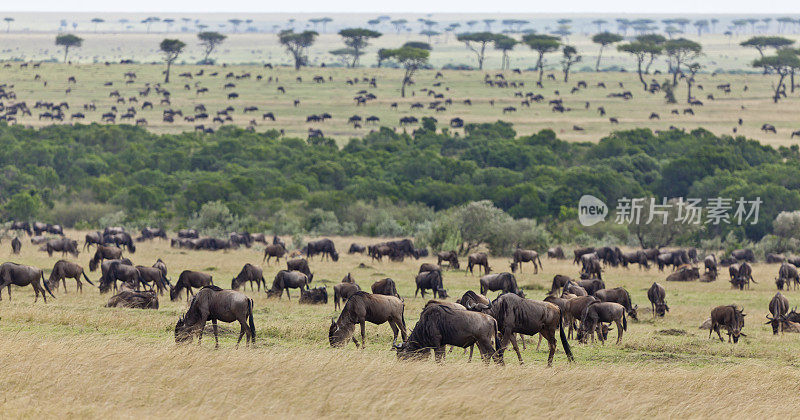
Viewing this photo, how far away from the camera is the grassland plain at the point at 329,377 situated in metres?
12.0

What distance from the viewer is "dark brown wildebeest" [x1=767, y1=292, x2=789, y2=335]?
990 inches

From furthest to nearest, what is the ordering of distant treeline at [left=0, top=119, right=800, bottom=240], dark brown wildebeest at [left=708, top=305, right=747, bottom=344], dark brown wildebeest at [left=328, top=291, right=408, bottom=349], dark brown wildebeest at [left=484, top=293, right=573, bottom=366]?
1. distant treeline at [left=0, top=119, right=800, bottom=240]
2. dark brown wildebeest at [left=708, top=305, right=747, bottom=344]
3. dark brown wildebeest at [left=328, top=291, right=408, bottom=349]
4. dark brown wildebeest at [left=484, top=293, right=573, bottom=366]

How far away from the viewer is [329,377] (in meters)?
13.1

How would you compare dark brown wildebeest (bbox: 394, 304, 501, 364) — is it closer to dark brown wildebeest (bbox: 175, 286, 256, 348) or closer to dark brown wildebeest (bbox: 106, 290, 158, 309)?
dark brown wildebeest (bbox: 175, 286, 256, 348)

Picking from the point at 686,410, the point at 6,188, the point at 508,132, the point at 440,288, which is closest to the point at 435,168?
the point at 508,132

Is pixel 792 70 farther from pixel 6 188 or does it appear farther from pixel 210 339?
pixel 210 339

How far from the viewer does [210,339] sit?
19.0m

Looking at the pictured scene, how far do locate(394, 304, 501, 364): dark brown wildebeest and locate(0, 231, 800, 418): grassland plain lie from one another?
449mm

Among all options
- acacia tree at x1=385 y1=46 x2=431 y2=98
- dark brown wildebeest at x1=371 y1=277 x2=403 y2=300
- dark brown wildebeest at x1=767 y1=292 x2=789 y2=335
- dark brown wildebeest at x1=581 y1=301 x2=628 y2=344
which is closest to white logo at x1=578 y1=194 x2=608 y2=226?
dark brown wildebeest at x1=767 y1=292 x2=789 y2=335

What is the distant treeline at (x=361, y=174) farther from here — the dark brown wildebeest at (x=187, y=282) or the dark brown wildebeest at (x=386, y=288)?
the dark brown wildebeest at (x=386, y=288)

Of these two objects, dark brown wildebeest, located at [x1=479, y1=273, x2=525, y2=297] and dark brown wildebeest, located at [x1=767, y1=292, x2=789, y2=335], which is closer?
dark brown wildebeest, located at [x1=767, y1=292, x2=789, y2=335]

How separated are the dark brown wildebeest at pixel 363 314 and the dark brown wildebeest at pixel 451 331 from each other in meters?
2.68

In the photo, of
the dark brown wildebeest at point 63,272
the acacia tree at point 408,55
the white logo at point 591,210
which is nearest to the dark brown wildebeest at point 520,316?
the dark brown wildebeest at point 63,272

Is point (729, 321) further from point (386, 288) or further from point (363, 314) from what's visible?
point (363, 314)
